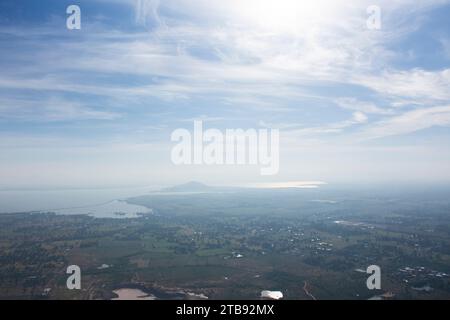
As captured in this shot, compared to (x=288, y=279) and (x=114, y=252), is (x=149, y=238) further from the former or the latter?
(x=288, y=279)

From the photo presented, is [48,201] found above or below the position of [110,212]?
below

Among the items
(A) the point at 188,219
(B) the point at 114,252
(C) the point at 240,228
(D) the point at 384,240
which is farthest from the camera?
(A) the point at 188,219

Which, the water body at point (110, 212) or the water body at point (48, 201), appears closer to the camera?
the water body at point (110, 212)

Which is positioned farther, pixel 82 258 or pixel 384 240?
pixel 384 240

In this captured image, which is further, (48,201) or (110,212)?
(48,201)

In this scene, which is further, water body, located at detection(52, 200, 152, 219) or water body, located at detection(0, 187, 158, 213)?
water body, located at detection(0, 187, 158, 213)
